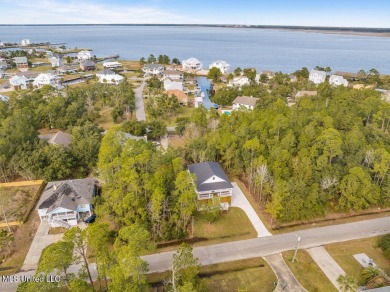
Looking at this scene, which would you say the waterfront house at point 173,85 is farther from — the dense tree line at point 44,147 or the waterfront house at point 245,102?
the dense tree line at point 44,147

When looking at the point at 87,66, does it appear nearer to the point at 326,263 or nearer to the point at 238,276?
the point at 238,276

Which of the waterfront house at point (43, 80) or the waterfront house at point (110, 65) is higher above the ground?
the waterfront house at point (110, 65)

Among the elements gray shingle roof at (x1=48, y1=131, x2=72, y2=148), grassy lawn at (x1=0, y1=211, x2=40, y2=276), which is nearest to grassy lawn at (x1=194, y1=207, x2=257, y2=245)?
grassy lawn at (x1=0, y1=211, x2=40, y2=276)

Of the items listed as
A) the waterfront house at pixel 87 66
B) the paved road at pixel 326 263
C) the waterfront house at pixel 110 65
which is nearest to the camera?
the paved road at pixel 326 263

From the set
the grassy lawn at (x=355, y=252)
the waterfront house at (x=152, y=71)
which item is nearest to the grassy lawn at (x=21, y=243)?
the grassy lawn at (x=355, y=252)

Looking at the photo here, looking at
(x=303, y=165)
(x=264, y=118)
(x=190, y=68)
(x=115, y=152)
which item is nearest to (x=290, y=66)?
(x=190, y=68)

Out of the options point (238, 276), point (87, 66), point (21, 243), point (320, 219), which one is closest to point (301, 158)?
point (320, 219)
